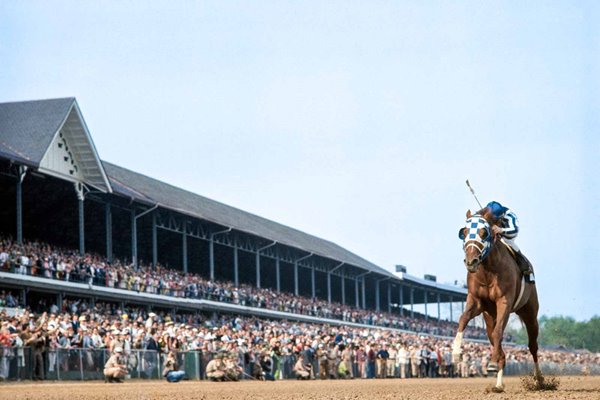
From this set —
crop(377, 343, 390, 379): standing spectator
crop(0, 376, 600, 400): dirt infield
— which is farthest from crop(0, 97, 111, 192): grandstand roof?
crop(0, 376, 600, 400): dirt infield

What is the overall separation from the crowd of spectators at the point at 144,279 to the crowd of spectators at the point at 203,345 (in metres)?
1.02

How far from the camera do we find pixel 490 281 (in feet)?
54.0

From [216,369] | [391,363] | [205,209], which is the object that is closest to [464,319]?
[216,369]

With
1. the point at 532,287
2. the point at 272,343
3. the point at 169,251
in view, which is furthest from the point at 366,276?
the point at 532,287

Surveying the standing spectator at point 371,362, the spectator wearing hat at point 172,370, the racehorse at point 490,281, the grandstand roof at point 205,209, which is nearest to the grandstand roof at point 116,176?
the grandstand roof at point 205,209

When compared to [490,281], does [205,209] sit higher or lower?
higher

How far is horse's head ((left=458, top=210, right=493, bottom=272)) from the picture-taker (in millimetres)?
15773

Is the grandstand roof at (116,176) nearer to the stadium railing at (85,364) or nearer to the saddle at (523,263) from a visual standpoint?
the stadium railing at (85,364)

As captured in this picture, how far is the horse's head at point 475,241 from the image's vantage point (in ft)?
51.8

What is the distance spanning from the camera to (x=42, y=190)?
4231 cm

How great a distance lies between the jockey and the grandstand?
19504 millimetres

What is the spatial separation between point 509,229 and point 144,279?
87.5 ft

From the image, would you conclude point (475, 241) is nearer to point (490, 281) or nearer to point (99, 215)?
point (490, 281)

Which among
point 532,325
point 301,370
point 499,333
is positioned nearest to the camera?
point 499,333
